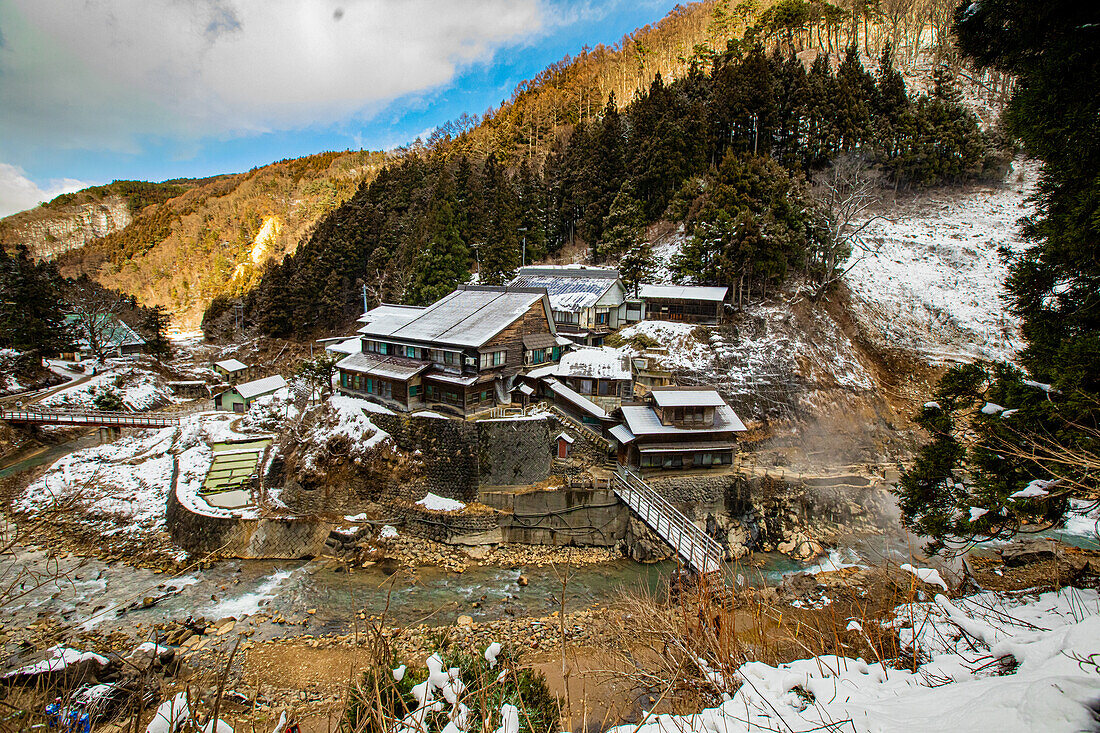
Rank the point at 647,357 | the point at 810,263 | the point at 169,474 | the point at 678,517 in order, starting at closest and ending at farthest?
the point at 678,517, the point at 169,474, the point at 647,357, the point at 810,263

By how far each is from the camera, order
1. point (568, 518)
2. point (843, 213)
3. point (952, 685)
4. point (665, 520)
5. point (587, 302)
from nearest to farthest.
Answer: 1. point (952, 685)
2. point (665, 520)
3. point (568, 518)
4. point (587, 302)
5. point (843, 213)

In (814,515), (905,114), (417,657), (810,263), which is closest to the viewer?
(417,657)

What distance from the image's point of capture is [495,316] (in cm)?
2058

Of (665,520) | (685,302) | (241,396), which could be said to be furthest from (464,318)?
(241,396)

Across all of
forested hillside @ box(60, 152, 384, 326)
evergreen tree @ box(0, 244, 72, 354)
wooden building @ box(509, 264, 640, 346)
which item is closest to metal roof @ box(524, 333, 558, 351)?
wooden building @ box(509, 264, 640, 346)

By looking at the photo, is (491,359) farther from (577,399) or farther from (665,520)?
(665,520)

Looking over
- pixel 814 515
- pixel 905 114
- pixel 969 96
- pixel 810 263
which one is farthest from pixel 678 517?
pixel 969 96

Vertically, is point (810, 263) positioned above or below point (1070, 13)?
below

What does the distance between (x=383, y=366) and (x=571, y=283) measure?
44.6ft

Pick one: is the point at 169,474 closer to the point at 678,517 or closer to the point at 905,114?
the point at 678,517

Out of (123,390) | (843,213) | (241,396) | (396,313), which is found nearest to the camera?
(396,313)

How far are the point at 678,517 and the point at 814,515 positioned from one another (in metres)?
6.59

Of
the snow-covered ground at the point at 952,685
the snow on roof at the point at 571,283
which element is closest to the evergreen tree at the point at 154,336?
the snow on roof at the point at 571,283

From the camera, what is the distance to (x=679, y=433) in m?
17.5
